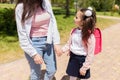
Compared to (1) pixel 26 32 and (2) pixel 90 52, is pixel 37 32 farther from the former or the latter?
(2) pixel 90 52

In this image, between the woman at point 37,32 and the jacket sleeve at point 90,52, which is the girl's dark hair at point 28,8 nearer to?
the woman at point 37,32

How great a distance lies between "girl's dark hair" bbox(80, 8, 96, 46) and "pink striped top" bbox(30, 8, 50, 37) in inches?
20.4

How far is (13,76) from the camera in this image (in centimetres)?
680

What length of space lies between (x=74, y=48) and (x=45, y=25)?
2.03 ft

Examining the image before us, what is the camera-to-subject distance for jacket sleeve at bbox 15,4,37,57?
4.18 m

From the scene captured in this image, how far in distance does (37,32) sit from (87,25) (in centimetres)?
72

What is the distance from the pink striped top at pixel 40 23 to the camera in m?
4.30

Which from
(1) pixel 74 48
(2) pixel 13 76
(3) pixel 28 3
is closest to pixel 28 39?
(3) pixel 28 3

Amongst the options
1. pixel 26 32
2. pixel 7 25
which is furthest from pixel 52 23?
pixel 7 25

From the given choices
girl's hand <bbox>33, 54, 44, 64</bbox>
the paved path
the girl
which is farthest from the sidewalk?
girl's hand <bbox>33, 54, 44, 64</bbox>

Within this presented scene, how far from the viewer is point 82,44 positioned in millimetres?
4602

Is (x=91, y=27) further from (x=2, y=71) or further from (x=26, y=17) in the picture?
(x=2, y=71)

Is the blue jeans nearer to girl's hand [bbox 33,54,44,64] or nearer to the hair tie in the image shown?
girl's hand [bbox 33,54,44,64]

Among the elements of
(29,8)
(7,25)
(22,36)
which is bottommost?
(7,25)
